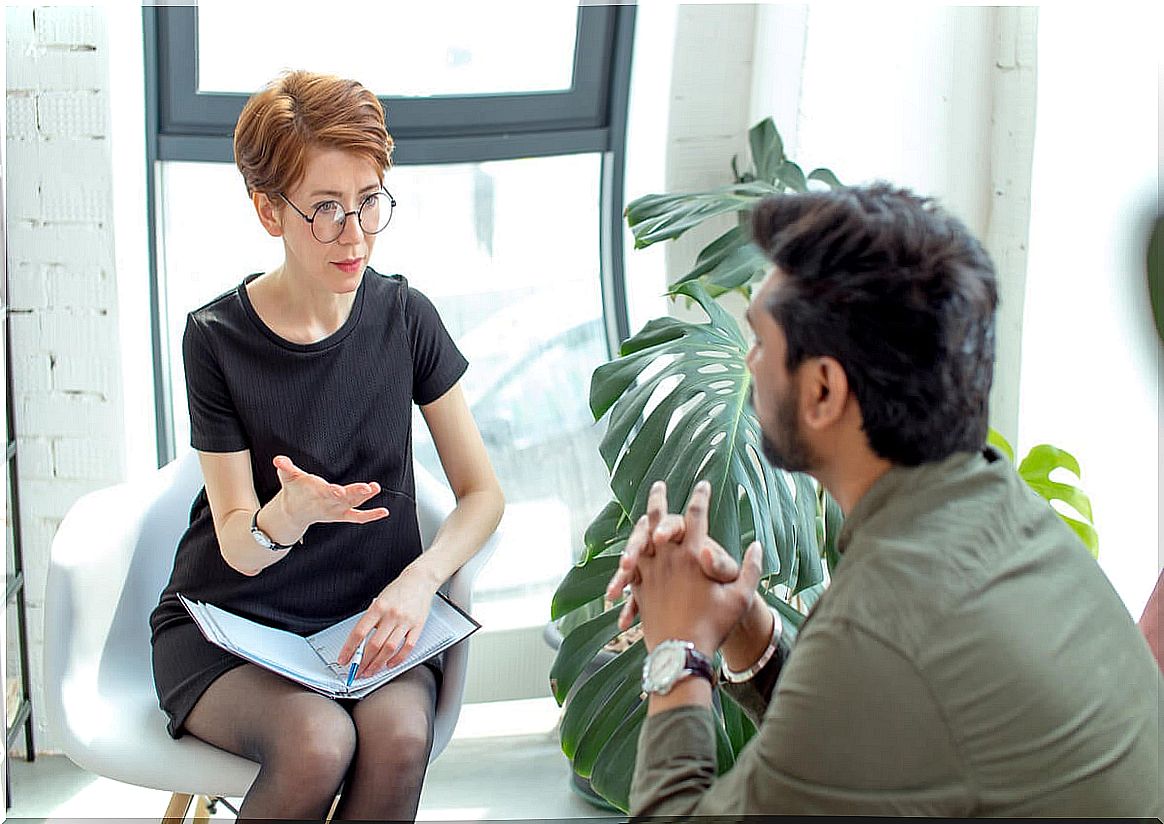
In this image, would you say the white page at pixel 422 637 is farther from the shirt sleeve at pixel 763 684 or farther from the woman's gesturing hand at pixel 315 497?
the shirt sleeve at pixel 763 684

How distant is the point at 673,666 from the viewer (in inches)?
46.2

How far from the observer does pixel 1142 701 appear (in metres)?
1.12

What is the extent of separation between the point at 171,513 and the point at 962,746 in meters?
1.43

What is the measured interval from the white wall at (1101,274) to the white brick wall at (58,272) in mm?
1829

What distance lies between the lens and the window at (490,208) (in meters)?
2.61

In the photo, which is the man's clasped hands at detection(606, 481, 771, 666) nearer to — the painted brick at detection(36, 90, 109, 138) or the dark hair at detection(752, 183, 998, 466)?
the dark hair at detection(752, 183, 998, 466)

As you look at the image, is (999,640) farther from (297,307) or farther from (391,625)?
(297,307)

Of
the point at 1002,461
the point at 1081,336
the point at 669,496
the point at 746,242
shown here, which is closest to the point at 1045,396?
the point at 1081,336

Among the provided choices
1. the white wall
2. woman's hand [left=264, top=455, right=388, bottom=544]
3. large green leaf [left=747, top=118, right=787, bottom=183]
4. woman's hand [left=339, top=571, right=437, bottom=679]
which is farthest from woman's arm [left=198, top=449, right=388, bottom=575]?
the white wall

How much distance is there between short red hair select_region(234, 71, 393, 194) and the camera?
1.65m

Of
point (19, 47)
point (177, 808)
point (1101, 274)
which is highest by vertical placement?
point (19, 47)

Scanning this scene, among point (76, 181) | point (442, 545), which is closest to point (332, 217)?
point (442, 545)

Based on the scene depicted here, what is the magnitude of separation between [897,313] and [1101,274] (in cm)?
144

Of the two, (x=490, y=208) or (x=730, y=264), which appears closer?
(x=730, y=264)
